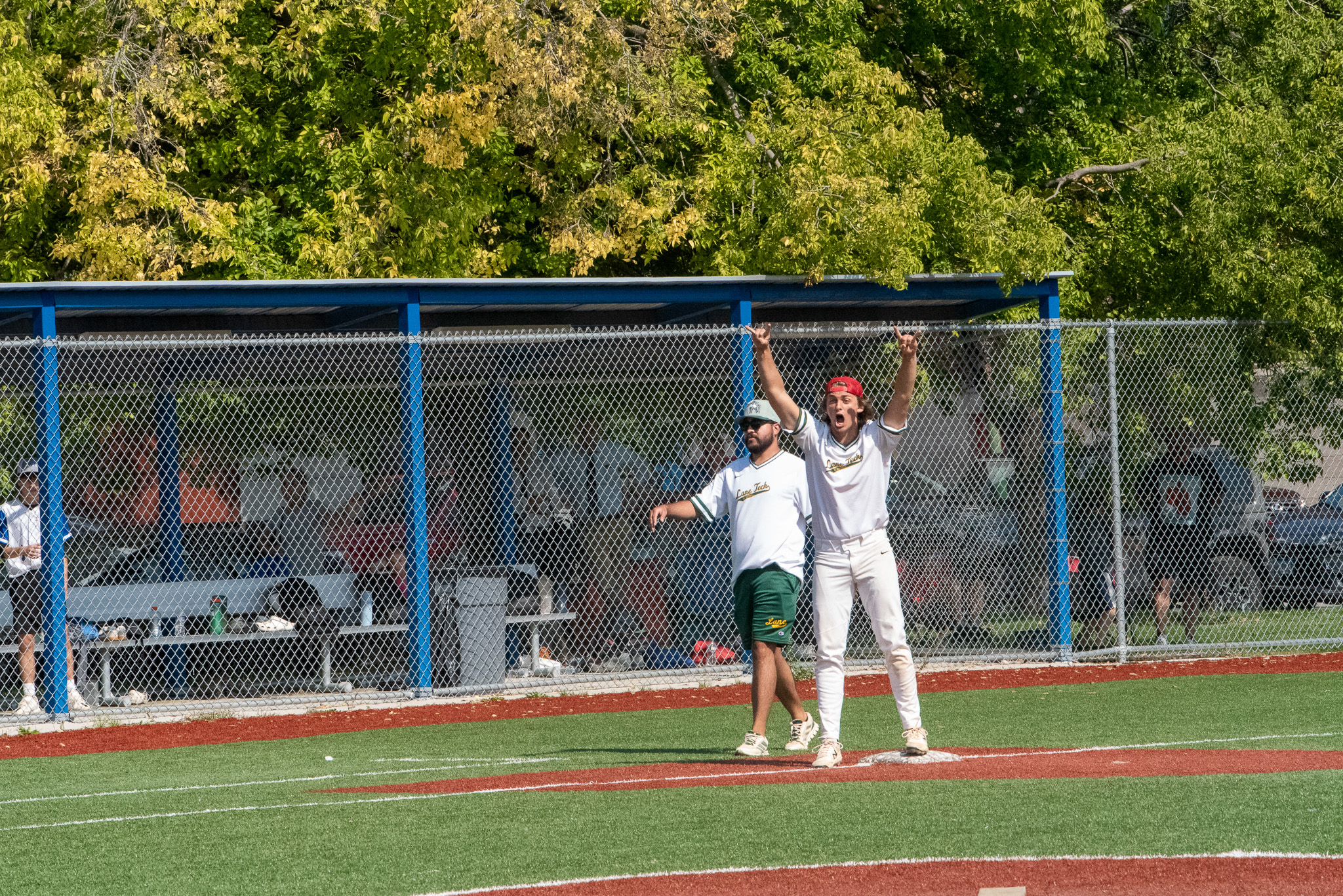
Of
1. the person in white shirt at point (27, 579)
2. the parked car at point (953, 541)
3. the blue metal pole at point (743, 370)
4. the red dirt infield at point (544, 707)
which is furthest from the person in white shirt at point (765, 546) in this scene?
the parked car at point (953, 541)

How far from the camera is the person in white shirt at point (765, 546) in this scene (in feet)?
28.0

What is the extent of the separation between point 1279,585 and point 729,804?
10.6 metres

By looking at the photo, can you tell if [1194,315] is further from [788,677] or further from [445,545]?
[788,677]

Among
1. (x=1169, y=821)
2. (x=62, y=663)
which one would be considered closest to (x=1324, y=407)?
(x=1169, y=821)

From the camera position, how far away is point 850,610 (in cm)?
775

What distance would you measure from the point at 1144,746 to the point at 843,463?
7.83 ft

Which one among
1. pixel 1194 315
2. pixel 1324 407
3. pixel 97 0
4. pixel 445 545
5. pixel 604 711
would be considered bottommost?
pixel 604 711

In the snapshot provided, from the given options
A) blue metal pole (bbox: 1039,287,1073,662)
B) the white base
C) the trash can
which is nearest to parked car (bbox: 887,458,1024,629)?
blue metal pole (bbox: 1039,287,1073,662)

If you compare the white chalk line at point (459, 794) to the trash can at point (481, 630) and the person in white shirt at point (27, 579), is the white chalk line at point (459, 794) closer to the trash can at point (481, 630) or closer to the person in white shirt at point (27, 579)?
the person in white shirt at point (27, 579)

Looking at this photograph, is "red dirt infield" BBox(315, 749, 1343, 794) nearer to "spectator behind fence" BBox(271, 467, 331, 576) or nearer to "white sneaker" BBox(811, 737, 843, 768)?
"white sneaker" BBox(811, 737, 843, 768)

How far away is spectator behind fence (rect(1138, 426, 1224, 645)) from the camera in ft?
48.3

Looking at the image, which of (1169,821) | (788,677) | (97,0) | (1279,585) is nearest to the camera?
(1169,821)

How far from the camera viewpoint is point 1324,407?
14.1 metres

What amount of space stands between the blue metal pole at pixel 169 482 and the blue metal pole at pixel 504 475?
9.93ft
